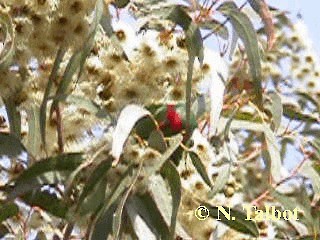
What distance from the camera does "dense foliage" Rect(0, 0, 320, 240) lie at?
169 cm

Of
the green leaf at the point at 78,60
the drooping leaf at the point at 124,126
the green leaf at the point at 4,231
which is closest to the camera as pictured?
the drooping leaf at the point at 124,126

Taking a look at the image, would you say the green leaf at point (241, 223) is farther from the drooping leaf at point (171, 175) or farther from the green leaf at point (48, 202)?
the green leaf at point (48, 202)

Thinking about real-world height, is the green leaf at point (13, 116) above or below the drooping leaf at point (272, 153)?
above

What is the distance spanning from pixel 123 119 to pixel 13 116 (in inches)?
10.9

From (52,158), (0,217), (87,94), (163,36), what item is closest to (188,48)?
(163,36)

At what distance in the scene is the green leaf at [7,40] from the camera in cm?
165

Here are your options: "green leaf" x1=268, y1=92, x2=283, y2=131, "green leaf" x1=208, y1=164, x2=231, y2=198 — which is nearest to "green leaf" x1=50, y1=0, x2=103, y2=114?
"green leaf" x1=208, y1=164, x2=231, y2=198

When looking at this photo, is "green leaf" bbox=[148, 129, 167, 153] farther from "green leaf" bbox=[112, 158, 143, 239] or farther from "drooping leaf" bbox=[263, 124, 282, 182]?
"drooping leaf" bbox=[263, 124, 282, 182]

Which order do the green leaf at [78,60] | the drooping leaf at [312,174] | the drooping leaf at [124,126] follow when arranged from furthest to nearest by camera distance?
the drooping leaf at [312,174] → the green leaf at [78,60] → the drooping leaf at [124,126]

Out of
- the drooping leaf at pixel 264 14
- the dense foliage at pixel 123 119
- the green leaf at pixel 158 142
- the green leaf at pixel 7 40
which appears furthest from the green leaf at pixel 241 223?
the green leaf at pixel 7 40

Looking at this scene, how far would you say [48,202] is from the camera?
183cm

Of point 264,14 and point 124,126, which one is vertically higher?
point 264,14

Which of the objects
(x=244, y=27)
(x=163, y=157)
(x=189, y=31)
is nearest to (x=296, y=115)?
(x=244, y=27)

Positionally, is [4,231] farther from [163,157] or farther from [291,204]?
[291,204]
